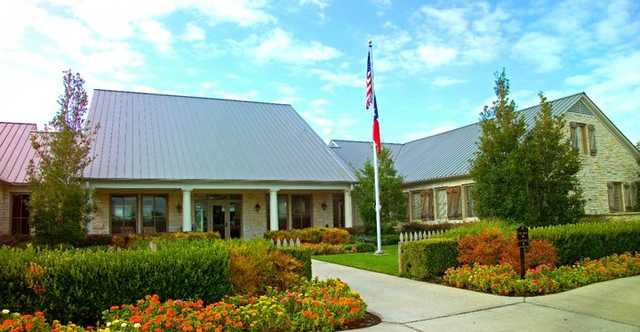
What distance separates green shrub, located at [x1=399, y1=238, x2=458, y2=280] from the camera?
475 inches

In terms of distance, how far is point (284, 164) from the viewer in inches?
989

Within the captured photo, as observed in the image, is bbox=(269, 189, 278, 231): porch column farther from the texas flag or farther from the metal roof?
A: the metal roof

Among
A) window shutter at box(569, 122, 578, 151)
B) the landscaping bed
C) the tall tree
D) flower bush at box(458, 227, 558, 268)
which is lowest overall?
the landscaping bed

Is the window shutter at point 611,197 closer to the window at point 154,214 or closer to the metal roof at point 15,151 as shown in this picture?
the window at point 154,214

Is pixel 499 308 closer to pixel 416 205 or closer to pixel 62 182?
pixel 62 182

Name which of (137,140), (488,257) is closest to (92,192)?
(137,140)

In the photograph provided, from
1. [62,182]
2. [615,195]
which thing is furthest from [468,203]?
[62,182]

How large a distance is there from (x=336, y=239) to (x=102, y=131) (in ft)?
38.5

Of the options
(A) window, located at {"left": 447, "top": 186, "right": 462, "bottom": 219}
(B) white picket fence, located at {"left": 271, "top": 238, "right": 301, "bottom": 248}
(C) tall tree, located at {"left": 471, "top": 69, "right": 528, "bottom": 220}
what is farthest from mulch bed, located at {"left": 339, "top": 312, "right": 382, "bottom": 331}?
(A) window, located at {"left": 447, "top": 186, "right": 462, "bottom": 219}

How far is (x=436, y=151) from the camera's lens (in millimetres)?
29562

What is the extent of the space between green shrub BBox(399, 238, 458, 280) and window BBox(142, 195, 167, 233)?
14640mm

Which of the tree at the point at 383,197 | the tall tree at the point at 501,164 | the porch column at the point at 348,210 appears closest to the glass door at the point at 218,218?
the porch column at the point at 348,210

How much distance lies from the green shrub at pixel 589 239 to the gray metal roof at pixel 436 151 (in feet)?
28.1

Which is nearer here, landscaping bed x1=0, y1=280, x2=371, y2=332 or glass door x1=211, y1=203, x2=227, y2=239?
landscaping bed x1=0, y1=280, x2=371, y2=332
